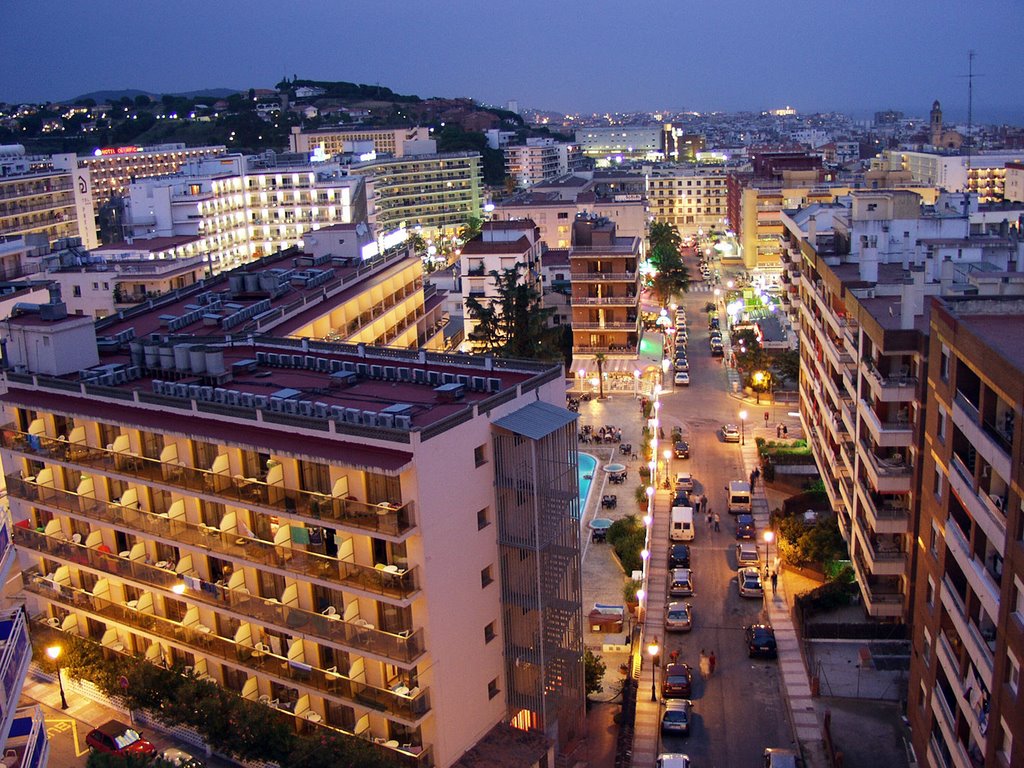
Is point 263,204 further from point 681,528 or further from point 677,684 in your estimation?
point 677,684

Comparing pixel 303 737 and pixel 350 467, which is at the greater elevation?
pixel 350 467

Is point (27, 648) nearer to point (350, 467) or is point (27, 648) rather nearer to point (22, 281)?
point (350, 467)

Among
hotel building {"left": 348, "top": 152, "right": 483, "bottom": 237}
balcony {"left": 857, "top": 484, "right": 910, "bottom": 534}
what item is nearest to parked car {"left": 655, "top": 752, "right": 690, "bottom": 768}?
balcony {"left": 857, "top": 484, "right": 910, "bottom": 534}

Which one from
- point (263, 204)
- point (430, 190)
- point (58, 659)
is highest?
point (430, 190)

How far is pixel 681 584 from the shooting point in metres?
38.5

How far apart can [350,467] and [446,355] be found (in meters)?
7.84

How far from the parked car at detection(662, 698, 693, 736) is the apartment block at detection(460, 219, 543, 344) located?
38716 mm

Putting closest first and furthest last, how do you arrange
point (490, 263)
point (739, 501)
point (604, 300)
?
1. point (739, 501)
2. point (604, 300)
3. point (490, 263)

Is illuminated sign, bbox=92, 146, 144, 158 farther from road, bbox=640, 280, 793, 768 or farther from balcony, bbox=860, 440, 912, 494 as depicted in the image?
balcony, bbox=860, 440, 912, 494

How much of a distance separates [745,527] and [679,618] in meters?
9.11

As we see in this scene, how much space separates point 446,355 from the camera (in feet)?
101

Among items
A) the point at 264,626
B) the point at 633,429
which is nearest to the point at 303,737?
the point at 264,626

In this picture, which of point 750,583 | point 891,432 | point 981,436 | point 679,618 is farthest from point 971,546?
point 750,583

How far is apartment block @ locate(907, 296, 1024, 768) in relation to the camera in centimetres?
1892
